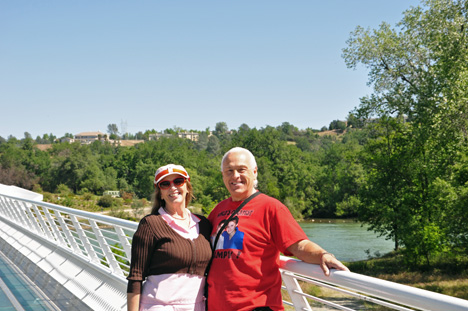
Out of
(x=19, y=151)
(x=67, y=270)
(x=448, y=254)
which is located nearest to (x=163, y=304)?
(x=67, y=270)

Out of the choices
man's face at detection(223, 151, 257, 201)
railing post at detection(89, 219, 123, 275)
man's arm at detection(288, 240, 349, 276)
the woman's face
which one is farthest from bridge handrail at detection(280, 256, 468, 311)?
railing post at detection(89, 219, 123, 275)

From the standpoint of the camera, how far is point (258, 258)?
89.1 inches

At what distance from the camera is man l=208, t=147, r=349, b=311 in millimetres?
2215

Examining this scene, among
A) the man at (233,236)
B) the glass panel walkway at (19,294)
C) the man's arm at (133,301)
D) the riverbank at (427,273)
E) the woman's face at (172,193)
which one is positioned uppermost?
the woman's face at (172,193)

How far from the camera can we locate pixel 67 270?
543cm

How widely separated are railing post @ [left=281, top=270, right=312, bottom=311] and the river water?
88.5 feet

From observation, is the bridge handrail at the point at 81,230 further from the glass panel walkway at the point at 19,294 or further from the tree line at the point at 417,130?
the tree line at the point at 417,130

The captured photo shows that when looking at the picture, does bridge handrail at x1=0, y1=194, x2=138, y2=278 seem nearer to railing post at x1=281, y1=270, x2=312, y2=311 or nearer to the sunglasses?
the sunglasses

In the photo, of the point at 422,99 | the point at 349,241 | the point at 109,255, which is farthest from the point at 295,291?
the point at 349,241

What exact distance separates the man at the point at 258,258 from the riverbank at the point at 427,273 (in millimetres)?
18710

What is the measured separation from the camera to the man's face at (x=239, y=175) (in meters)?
2.46

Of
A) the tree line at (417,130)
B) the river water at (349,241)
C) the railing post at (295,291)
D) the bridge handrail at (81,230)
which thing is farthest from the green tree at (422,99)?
the railing post at (295,291)

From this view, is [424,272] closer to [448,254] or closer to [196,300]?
[448,254]

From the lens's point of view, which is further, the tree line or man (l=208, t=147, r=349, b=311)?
the tree line
